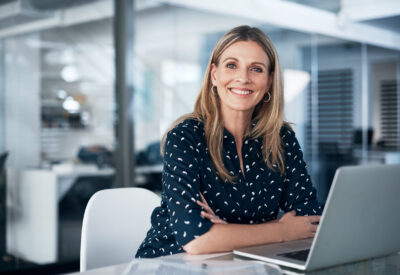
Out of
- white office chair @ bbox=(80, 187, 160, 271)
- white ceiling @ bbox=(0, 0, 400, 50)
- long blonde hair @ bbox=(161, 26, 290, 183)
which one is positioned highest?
white ceiling @ bbox=(0, 0, 400, 50)

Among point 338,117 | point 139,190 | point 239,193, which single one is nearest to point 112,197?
point 139,190

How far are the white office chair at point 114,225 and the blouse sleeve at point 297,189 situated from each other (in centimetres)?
52

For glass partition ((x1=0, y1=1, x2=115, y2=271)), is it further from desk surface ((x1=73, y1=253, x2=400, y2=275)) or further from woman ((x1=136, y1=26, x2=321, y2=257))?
desk surface ((x1=73, y1=253, x2=400, y2=275))

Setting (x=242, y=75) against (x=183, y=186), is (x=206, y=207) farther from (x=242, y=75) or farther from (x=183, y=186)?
(x=242, y=75)

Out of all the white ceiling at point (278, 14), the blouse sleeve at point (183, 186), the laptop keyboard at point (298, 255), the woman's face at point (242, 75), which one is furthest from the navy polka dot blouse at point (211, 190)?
the white ceiling at point (278, 14)

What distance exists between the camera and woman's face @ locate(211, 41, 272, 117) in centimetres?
187

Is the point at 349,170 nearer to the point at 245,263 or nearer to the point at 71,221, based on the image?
the point at 245,263

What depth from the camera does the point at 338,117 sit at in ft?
23.4

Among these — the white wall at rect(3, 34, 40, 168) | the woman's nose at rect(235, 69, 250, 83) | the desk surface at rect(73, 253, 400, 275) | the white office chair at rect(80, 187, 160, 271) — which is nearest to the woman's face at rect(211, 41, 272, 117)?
the woman's nose at rect(235, 69, 250, 83)

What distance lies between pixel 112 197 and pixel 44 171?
2427mm

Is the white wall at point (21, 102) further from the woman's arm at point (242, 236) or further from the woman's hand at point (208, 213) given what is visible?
the woman's arm at point (242, 236)

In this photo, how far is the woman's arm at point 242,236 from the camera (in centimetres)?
151

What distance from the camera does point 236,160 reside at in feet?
6.09

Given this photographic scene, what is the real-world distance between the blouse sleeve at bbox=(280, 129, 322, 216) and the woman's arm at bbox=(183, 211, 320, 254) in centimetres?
23
